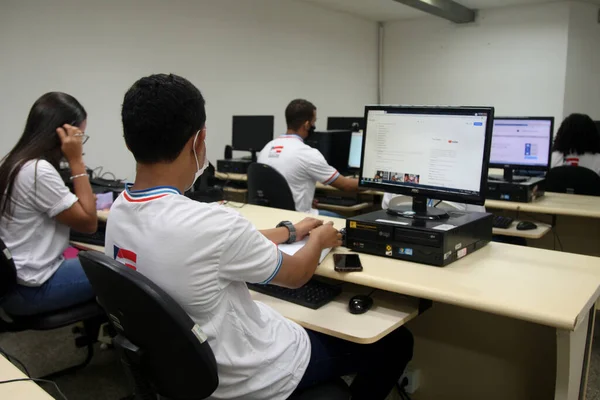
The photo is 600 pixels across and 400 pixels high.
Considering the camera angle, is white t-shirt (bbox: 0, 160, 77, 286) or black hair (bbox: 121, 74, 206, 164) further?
white t-shirt (bbox: 0, 160, 77, 286)

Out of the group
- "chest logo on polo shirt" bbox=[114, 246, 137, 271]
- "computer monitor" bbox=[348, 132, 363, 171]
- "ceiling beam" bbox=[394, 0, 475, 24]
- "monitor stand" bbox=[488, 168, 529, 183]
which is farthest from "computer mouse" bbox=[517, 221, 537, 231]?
"ceiling beam" bbox=[394, 0, 475, 24]

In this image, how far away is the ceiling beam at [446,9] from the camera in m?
5.24

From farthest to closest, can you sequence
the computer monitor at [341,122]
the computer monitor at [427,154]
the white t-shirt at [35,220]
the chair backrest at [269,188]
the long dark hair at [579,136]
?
the computer monitor at [341,122] → the long dark hair at [579,136] → the chair backrest at [269,188] → the white t-shirt at [35,220] → the computer monitor at [427,154]

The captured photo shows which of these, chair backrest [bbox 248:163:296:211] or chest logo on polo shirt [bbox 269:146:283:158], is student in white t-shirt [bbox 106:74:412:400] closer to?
chair backrest [bbox 248:163:296:211]

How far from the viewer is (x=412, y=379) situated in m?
1.99

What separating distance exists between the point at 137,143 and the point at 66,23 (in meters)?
3.17

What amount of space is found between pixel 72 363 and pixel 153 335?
1886 millimetres

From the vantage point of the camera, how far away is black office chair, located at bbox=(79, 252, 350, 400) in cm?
95

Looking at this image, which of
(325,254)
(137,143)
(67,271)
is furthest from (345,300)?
(67,271)

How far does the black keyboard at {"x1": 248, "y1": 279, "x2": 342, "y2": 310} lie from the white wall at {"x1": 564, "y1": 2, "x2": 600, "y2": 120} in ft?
17.3

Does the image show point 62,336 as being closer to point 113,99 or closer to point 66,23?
point 113,99

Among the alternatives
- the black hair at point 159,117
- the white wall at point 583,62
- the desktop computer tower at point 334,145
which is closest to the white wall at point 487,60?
the white wall at point 583,62

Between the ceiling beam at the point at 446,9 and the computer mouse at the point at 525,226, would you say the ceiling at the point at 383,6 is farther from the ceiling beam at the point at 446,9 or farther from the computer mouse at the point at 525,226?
the computer mouse at the point at 525,226

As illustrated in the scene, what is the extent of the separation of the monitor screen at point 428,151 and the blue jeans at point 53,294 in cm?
115
